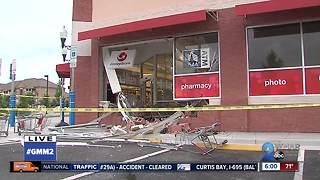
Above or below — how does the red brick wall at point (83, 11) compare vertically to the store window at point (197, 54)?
above

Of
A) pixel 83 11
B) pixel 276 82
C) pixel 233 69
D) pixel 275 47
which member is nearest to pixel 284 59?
pixel 275 47

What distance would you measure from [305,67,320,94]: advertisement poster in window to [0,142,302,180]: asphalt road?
4550 millimetres

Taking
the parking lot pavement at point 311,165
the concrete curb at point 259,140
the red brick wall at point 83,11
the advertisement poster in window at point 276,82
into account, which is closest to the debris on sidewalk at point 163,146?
the concrete curb at point 259,140

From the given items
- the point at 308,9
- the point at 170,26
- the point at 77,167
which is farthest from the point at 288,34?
the point at 77,167

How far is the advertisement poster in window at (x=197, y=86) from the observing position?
1584 centimetres

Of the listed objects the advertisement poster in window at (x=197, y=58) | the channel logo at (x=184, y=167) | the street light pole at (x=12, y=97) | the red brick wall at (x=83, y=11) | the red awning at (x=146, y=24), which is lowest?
the channel logo at (x=184, y=167)

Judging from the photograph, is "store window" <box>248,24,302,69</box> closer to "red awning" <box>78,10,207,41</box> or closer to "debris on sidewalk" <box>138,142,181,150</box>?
"red awning" <box>78,10,207,41</box>

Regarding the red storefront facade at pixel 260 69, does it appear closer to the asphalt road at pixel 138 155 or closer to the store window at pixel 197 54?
the store window at pixel 197 54

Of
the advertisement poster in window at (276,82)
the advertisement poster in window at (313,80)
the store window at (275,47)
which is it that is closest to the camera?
the advertisement poster in window at (313,80)

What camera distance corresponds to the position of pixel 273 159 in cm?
631

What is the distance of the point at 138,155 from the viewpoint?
10094 mm

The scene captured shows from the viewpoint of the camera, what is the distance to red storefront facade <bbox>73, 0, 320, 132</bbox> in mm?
14086

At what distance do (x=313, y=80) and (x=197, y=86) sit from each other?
4398 millimetres

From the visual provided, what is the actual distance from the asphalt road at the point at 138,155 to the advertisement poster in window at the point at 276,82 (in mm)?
4687
